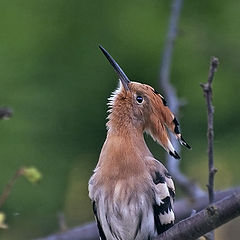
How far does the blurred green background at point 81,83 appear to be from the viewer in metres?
4.20

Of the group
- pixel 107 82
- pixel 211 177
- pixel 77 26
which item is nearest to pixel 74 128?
pixel 107 82

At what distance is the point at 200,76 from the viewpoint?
447cm

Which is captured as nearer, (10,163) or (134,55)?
(10,163)

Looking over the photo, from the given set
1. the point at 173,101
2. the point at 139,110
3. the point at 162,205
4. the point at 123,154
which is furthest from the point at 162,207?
the point at 173,101

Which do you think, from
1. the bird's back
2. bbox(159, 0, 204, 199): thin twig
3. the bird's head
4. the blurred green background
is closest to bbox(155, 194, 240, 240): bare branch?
the bird's back

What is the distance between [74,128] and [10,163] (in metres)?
0.42

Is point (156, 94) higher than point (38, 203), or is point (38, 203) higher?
point (38, 203)

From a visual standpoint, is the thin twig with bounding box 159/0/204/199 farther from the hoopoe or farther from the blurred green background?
the blurred green background

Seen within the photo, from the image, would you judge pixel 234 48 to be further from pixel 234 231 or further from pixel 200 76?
pixel 234 231

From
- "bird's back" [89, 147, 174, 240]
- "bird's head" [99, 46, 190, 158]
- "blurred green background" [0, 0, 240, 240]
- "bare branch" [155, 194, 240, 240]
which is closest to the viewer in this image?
"bare branch" [155, 194, 240, 240]

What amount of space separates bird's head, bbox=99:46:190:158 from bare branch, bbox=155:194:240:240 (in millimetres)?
854

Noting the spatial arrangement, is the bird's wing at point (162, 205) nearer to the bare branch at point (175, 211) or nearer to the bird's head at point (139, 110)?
the bird's head at point (139, 110)

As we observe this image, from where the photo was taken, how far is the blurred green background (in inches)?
165

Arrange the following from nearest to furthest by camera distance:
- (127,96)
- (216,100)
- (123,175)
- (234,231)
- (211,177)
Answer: (211,177) → (123,175) → (127,96) → (234,231) → (216,100)
